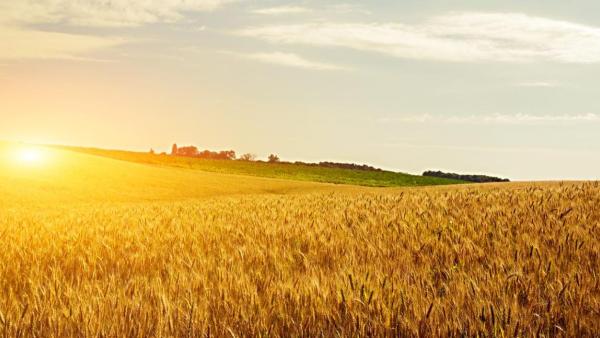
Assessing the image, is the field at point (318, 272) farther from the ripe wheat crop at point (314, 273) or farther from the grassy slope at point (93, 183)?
the grassy slope at point (93, 183)

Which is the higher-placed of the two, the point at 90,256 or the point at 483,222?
the point at 483,222

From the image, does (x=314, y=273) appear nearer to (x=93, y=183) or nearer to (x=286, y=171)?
(x=93, y=183)

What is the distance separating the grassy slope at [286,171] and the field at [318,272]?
194 ft

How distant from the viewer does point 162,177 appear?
42531mm

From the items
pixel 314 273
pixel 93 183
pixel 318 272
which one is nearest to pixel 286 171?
pixel 93 183

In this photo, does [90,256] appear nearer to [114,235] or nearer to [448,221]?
[114,235]

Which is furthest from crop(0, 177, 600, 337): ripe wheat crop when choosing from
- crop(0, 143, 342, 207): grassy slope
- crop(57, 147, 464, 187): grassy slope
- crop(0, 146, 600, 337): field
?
crop(57, 147, 464, 187): grassy slope

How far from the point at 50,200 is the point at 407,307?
25.3 m

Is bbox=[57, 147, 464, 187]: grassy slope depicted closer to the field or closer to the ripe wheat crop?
the field

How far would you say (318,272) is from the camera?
458 centimetres

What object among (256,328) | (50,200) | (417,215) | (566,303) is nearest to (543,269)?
(566,303)

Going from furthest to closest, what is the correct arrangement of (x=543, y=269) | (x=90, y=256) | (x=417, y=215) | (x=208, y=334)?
(x=417, y=215), (x=90, y=256), (x=543, y=269), (x=208, y=334)

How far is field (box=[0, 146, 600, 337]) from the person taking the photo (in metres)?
3.19

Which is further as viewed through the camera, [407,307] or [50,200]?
[50,200]
